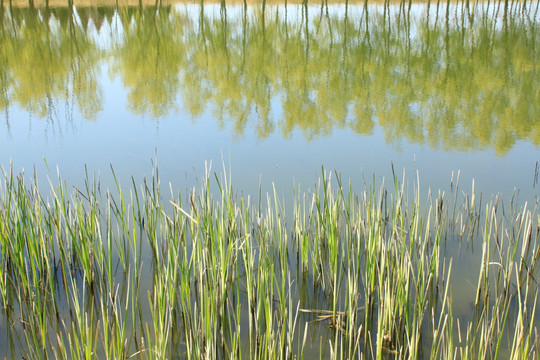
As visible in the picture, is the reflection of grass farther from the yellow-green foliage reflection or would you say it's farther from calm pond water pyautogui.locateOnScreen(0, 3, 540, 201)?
the yellow-green foliage reflection

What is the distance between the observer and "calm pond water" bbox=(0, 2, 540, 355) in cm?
414

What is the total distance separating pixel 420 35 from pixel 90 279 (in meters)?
9.94

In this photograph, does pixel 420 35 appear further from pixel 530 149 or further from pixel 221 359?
pixel 221 359

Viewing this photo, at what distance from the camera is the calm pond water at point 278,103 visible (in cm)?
414

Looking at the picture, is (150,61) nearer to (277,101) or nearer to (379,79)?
(277,101)

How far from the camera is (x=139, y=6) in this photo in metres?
16.5

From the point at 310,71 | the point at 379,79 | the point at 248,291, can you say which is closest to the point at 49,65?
the point at 310,71

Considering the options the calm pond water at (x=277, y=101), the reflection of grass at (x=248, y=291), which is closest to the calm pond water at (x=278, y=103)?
the calm pond water at (x=277, y=101)

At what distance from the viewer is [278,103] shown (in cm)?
618

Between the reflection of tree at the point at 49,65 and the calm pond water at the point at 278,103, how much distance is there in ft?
0.11

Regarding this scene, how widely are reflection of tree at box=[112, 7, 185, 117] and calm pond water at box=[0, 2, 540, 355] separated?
1.7 inches

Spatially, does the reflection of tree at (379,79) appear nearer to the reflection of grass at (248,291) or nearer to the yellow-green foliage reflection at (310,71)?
the yellow-green foliage reflection at (310,71)

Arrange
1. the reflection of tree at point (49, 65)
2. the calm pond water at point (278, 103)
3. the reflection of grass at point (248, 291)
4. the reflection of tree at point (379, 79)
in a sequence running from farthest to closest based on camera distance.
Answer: the reflection of tree at point (49, 65) → the reflection of tree at point (379, 79) → the calm pond water at point (278, 103) → the reflection of grass at point (248, 291)

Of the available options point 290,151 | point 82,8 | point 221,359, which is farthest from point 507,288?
point 82,8
